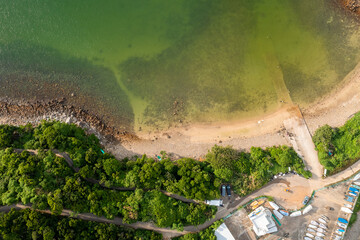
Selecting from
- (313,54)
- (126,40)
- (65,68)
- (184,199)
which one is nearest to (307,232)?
(184,199)

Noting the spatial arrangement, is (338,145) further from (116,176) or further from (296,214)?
(116,176)

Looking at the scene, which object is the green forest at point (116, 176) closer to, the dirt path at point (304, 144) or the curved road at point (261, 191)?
the curved road at point (261, 191)

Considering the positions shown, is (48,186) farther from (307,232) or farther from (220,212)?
(307,232)

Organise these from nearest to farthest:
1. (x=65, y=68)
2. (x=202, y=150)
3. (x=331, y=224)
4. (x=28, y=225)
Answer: (x=28, y=225), (x=331, y=224), (x=202, y=150), (x=65, y=68)

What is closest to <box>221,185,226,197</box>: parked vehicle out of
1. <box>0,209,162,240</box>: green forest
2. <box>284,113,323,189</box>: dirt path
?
<box>284,113,323,189</box>: dirt path

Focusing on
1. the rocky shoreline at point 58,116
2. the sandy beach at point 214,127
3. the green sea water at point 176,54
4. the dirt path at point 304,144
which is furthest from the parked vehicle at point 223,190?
Answer: the rocky shoreline at point 58,116

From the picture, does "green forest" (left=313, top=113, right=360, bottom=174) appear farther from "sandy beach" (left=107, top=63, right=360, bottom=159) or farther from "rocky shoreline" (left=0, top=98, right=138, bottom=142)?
"rocky shoreline" (left=0, top=98, right=138, bottom=142)
